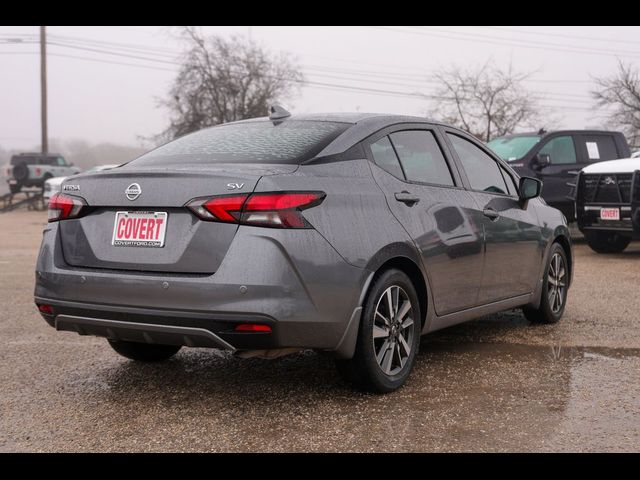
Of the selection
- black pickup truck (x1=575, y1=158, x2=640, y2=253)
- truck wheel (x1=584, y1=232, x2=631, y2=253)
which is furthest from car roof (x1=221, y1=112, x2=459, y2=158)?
truck wheel (x1=584, y1=232, x2=631, y2=253)

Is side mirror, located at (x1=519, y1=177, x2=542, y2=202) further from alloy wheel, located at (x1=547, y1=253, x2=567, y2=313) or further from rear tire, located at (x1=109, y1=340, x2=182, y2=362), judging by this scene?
rear tire, located at (x1=109, y1=340, x2=182, y2=362)

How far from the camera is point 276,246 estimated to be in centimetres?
362

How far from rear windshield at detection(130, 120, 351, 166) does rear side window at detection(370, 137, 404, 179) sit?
8.3 inches

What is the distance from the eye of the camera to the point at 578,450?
338 cm

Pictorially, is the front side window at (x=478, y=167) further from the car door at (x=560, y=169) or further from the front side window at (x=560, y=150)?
the front side window at (x=560, y=150)

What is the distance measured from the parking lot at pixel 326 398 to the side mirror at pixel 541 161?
271 inches

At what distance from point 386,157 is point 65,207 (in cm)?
179

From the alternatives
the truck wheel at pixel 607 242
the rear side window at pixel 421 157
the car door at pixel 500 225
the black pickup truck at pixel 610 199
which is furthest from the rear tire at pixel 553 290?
the truck wheel at pixel 607 242

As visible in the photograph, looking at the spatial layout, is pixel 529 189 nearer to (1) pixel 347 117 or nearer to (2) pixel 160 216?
(1) pixel 347 117

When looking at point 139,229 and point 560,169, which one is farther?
point 560,169

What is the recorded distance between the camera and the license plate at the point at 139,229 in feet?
12.4

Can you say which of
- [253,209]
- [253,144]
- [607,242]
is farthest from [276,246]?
[607,242]
